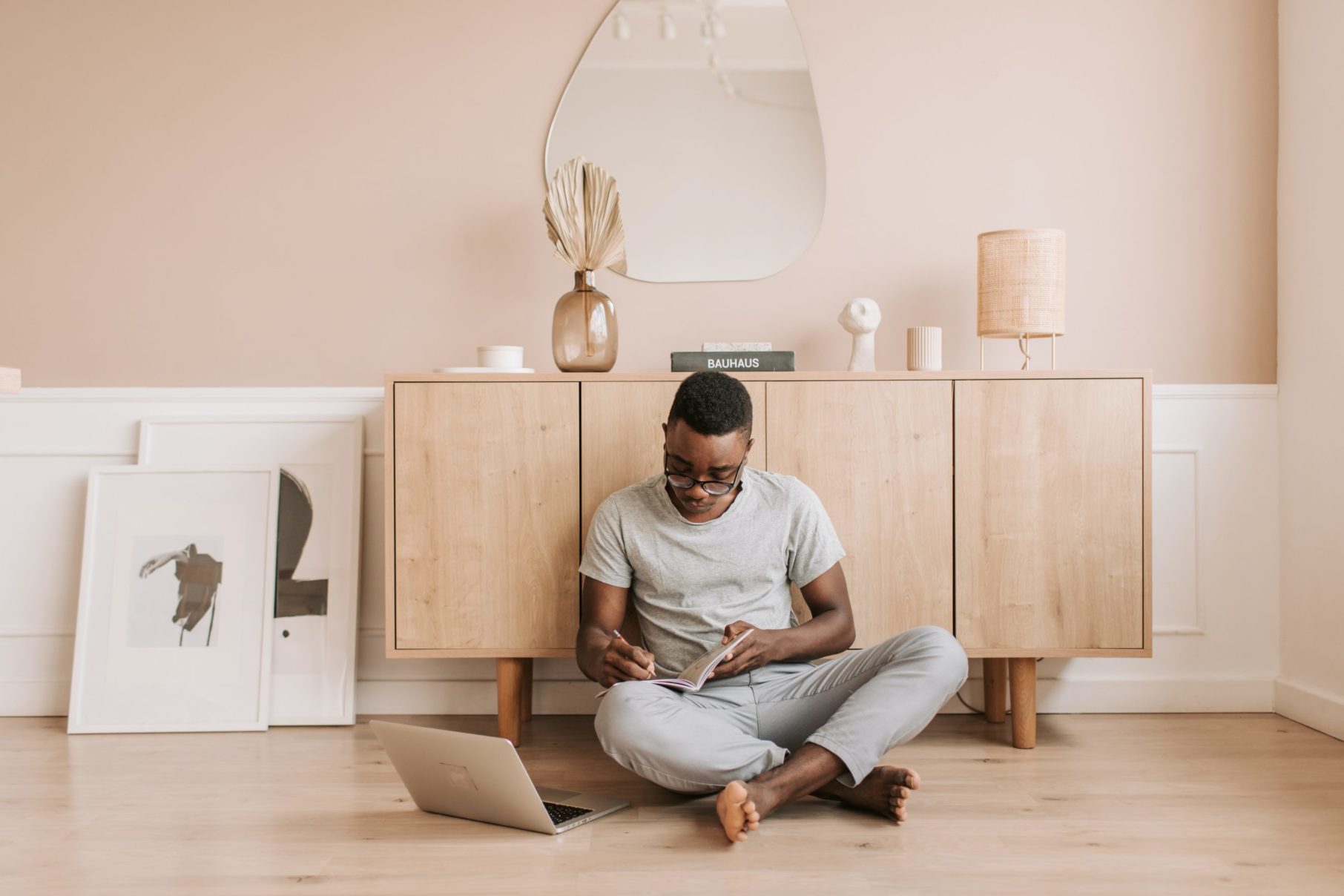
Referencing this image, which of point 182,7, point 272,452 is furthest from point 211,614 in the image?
point 182,7

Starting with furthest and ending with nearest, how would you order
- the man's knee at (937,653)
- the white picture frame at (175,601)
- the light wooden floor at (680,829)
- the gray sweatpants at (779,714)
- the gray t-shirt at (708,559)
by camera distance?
the white picture frame at (175,601) → the gray t-shirt at (708,559) → the man's knee at (937,653) → the gray sweatpants at (779,714) → the light wooden floor at (680,829)

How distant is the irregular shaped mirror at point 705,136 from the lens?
2.79m

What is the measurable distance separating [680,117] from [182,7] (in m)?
1.45

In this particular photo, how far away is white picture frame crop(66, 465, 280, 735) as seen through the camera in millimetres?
2613

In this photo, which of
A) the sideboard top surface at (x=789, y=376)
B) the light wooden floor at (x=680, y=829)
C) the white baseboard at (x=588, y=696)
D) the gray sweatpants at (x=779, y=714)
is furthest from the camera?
the white baseboard at (x=588, y=696)

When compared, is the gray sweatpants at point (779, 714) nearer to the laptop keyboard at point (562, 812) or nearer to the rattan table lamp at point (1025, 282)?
the laptop keyboard at point (562, 812)

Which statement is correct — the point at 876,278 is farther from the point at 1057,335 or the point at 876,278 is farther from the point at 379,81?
the point at 379,81

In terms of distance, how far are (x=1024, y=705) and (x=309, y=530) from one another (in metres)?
1.94

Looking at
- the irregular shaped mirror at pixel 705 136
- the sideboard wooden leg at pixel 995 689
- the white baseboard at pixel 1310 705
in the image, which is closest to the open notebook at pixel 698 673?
the sideboard wooden leg at pixel 995 689

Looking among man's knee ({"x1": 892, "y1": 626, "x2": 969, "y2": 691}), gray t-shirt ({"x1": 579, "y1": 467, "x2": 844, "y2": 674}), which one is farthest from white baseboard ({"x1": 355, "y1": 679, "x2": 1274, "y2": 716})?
man's knee ({"x1": 892, "y1": 626, "x2": 969, "y2": 691})

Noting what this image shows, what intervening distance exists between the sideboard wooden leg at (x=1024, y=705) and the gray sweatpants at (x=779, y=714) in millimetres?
502

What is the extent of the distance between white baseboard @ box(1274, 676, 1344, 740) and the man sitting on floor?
1.18m

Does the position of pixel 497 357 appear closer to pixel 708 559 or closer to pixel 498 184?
pixel 498 184

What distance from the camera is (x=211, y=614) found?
8.80 feet
